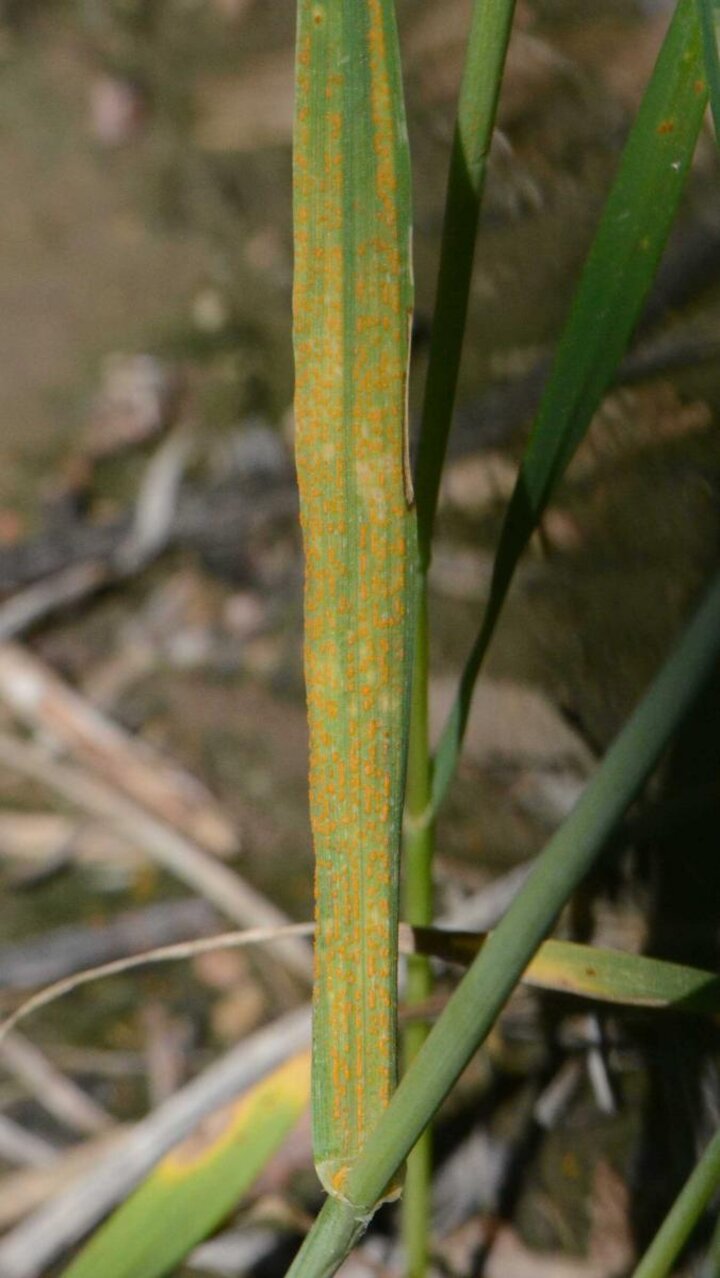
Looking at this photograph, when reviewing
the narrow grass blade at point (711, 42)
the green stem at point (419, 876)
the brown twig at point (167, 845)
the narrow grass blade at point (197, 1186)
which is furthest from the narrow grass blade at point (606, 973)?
the brown twig at point (167, 845)

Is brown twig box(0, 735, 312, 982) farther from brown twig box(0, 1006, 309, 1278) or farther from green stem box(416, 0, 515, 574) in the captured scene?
green stem box(416, 0, 515, 574)

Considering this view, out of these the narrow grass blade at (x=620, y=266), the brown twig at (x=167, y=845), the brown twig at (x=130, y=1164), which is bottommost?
the brown twig at (x=130, y=1164)

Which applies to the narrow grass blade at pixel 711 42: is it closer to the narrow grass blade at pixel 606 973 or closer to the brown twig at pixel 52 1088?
the narrow grass blade at pixel 606 973

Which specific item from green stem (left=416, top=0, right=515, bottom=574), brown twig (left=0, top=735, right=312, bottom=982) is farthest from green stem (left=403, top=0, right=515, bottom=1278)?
brown twig (left=0, top=735, right=312, bottom=982)

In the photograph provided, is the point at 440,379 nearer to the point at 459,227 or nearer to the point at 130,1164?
the point at 459,227

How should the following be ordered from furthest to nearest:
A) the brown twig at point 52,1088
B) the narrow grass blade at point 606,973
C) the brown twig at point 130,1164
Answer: the brown twig at point 52,1088, the brown twig at point 130,1164, the narrow grass blade at point 606,973

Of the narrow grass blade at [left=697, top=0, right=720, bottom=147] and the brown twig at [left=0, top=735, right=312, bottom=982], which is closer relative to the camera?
the narrow grass blade at [left=697, top=0, right=720, bottom=147]

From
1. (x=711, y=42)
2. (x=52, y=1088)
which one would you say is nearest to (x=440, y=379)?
(x=711, y=42)

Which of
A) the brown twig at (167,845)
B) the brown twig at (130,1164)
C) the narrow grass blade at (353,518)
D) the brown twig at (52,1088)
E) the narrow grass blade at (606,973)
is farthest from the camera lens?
the brown twig at (167,845)
